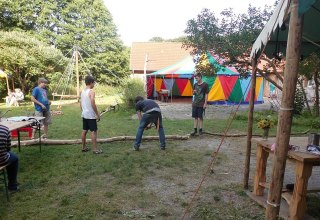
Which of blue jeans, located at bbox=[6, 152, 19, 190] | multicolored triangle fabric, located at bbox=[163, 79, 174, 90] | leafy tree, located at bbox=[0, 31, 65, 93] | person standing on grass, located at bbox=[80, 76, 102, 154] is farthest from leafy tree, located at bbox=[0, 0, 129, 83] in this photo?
blue jeans, located at bbox=[6, 152, 19, 190]

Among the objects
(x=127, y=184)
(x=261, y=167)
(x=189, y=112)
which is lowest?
(x=127, y=184)

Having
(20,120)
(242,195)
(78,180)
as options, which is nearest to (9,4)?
(20,120)

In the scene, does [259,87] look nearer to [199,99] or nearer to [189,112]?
[189,112]

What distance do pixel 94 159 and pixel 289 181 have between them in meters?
3.72

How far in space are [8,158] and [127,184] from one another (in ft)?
5.92

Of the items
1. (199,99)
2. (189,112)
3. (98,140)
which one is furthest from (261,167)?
(189,112)

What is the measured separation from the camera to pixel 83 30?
29.1 m

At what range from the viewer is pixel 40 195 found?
404 cm

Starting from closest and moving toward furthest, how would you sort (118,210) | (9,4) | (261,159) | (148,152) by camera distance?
1. (118,210)
2. (261,159)
3. (148,152)
4. (9,4)

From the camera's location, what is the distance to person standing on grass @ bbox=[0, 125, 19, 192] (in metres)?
3.71

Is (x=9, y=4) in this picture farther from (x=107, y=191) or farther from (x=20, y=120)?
(x=107, y=191)

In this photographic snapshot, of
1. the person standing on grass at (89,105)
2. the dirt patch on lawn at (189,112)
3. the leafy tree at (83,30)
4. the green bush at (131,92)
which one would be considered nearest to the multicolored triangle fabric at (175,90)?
the dirt patch on lawn at (189,112)

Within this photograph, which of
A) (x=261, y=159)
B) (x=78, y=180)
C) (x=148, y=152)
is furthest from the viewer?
(x=148, y=152)

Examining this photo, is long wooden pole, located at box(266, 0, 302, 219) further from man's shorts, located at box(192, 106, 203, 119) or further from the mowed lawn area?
man's shorts, located at box(192, 106, 203, 119)
